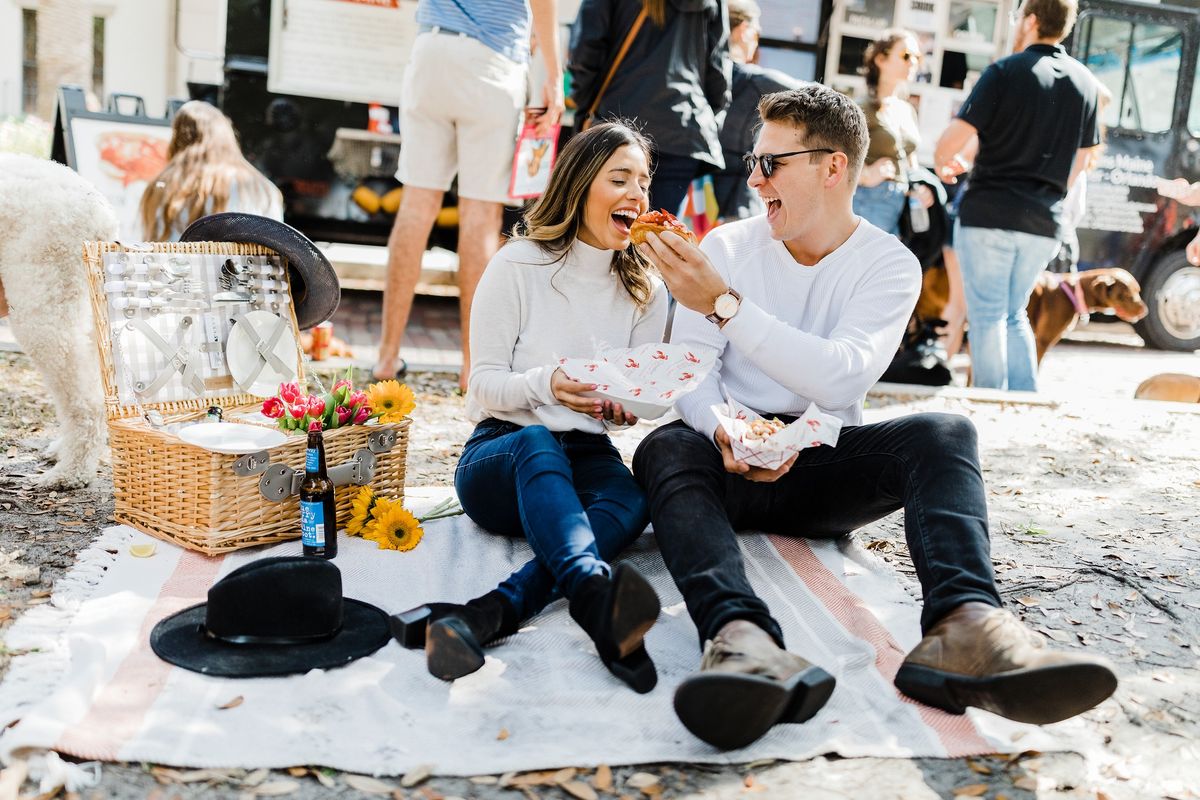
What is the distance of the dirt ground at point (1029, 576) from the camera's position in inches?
80.4

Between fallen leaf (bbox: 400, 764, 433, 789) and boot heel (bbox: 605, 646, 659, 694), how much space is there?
49 cm

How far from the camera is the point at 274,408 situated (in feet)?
10.4

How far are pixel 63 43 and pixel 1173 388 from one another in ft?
79.2

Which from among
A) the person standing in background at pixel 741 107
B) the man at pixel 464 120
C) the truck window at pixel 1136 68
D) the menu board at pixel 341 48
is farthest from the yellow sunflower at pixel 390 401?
the truck window at pixel 1136 68

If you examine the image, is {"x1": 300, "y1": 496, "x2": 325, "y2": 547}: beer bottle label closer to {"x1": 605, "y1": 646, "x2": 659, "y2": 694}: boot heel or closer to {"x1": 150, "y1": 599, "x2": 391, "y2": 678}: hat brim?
{"x1": 150, "y1": 599, "x2": 391, "y2": 678}: hat brim

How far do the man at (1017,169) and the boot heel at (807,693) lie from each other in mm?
4247

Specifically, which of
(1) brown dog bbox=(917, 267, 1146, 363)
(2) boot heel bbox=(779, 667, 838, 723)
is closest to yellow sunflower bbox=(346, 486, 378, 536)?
(2) boot heel bbox=(779, 667, 838, 723)

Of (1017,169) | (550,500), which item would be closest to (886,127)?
(1017,169)

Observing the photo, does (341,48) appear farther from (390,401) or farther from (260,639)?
(260,639)

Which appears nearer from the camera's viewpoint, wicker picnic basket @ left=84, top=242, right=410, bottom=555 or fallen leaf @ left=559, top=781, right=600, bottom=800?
fallen leaf @ left=559, top=781, right=600, bottom=800

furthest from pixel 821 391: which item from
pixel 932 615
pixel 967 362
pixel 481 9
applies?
pixel 967 362

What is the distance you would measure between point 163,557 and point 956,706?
2.05 m

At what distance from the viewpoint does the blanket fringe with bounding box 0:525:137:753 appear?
2152mm

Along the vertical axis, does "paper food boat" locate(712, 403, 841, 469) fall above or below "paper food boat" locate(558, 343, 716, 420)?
below
